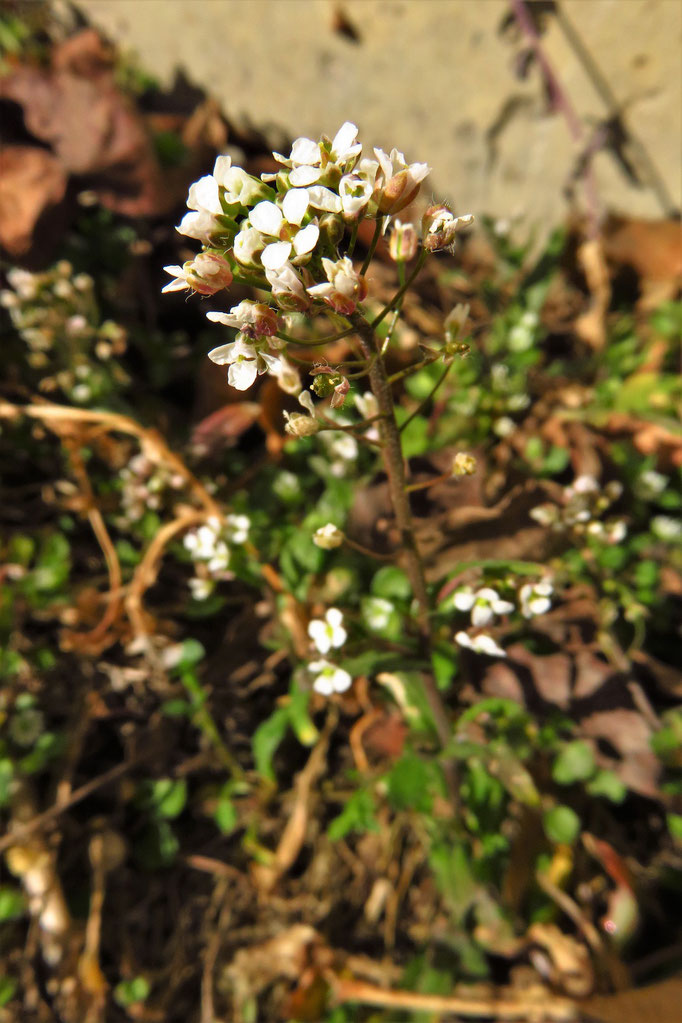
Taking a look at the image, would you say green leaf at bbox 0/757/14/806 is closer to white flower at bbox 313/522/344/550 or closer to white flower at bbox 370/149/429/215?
white flower at bbox 313/522/344/550

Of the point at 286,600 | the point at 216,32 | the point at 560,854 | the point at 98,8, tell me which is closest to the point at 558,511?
the point at 286,600

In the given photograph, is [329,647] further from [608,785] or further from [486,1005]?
[486,1005]

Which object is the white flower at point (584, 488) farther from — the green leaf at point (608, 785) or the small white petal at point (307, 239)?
the small white petal at point (307, 239)

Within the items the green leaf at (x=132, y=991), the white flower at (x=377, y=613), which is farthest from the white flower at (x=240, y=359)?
the green leaf at (x=132, y=991)

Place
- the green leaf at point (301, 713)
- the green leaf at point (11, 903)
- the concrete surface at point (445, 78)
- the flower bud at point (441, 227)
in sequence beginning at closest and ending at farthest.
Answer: the flower bud at point (441, 227), the green leaf at point (301, 713), the green leaf at point (11, 903), the concrete surface at point (445, 78)

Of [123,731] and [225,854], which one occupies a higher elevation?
[123,731]

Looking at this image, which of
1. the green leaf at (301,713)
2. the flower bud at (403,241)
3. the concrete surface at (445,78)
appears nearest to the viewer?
the flower bud at (403,241)

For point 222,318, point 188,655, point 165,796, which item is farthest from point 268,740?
point 222,318

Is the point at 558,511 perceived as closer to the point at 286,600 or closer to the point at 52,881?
the point at 286,600
